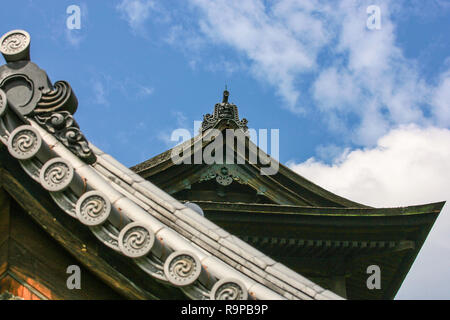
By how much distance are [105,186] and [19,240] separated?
1078 mm

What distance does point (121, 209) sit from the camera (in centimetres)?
600

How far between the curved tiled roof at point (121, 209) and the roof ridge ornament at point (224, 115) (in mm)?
7007

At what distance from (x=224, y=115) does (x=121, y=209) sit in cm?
814

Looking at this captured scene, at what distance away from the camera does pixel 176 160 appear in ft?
41.4

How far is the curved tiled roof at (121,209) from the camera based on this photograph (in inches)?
222

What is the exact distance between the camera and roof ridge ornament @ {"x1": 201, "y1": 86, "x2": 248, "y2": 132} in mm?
13934

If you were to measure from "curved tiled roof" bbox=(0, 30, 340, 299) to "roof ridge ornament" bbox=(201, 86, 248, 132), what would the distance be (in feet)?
23.0

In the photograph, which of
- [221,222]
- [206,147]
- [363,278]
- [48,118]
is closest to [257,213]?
[221,222]

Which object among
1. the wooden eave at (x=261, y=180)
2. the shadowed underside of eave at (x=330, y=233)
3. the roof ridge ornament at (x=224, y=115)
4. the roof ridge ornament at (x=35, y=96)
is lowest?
the roof ridge ornament at (x=35, y=96)
